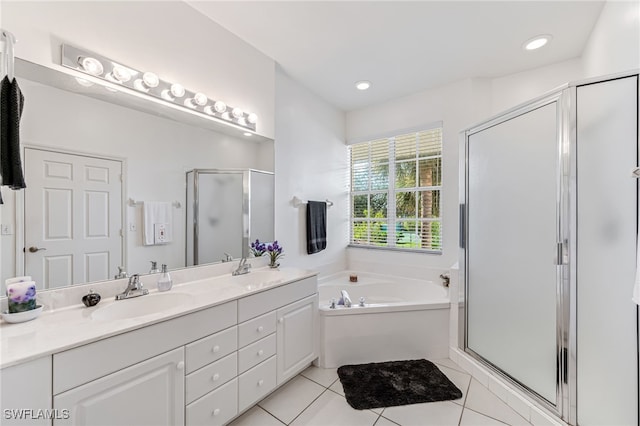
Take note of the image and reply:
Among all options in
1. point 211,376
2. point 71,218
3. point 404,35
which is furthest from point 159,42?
point 211,376

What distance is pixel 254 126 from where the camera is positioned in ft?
7.60

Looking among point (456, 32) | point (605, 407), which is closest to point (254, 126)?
point (456, 32)

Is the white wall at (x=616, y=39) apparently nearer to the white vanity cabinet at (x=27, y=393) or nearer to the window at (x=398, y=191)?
the window at (x=398, y=191)

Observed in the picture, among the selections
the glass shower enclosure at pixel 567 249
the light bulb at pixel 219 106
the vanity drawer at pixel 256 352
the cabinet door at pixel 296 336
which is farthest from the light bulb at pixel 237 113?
the glass shower enclosure at pixel 567 249

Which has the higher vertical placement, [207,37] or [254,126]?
[207,37]

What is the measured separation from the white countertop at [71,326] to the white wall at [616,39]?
2523 mm

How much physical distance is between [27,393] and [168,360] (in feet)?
1.45

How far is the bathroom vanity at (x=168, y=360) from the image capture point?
0.93 m

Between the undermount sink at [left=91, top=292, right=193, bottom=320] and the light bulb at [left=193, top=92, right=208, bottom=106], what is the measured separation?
4.18 ft

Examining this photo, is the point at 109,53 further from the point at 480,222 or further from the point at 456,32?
the point at 480,222

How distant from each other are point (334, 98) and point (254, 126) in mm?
1371

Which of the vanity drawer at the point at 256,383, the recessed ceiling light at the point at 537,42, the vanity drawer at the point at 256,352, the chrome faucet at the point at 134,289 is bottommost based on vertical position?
Result: the vanity drawer at the point at 256,383

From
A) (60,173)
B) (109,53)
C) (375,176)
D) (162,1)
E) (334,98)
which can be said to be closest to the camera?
(60,173)

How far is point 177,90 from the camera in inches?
69.7
